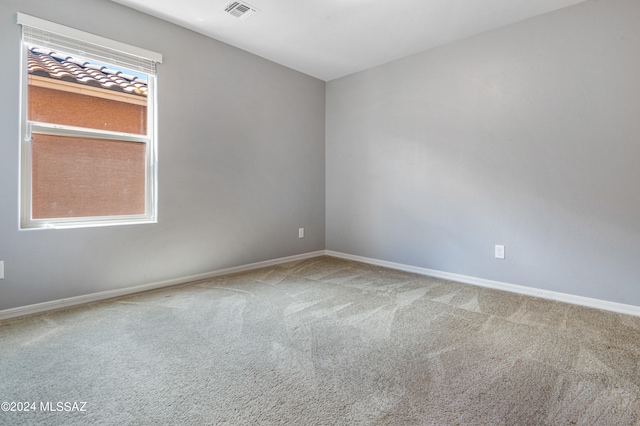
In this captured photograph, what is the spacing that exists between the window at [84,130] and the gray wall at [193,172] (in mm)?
91

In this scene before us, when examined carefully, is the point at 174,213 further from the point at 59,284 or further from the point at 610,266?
the point at 610,266

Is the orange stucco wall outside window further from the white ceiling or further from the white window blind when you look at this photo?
the white ceiling

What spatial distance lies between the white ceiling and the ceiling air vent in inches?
1.8

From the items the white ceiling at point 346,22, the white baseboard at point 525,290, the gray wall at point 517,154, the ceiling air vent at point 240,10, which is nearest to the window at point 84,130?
the white ceiling at point 346,22

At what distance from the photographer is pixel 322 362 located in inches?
62.9

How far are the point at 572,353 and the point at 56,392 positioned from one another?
2577mm

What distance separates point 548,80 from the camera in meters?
2.58

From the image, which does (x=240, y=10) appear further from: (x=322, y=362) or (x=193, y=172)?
(x=322, y=362)

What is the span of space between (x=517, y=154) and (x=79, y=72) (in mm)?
3715

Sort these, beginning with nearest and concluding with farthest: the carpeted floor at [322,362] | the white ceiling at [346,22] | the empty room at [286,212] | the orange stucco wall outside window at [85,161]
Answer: the carpeted floor at [322,362] < the empty room at [286,212] < the orange stucco wall outside window at [85,161] < the white ceiling at [346,22]

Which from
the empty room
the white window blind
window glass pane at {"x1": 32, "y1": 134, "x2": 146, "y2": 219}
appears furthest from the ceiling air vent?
window glass pane at {"x1": 32, "y1": 134, "x2": 146, "y2": 219}

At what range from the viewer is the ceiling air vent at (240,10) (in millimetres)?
2514

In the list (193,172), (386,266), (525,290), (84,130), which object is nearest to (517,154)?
(525,290)

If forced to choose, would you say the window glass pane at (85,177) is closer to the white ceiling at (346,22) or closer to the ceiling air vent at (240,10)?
the white ceiling at (346,22)
